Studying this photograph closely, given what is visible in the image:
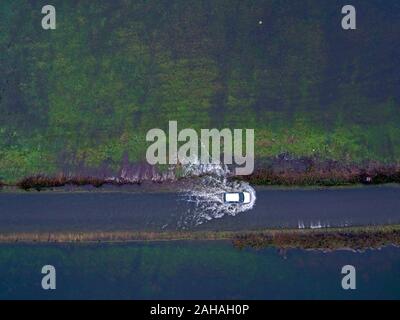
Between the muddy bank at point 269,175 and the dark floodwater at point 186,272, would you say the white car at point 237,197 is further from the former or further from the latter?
the dark floodwater at point 186,272

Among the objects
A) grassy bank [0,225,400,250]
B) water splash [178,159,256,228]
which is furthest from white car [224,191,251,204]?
grassy bank [0,225,400,250]

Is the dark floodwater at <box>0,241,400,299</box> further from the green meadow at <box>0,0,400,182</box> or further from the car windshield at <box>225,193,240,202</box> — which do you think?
the green meadow at <box>0,0,400,182</box>

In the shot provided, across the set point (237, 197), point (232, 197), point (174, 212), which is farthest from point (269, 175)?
point (174, 212)

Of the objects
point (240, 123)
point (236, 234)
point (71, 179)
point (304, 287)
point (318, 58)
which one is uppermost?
point (318, 58)

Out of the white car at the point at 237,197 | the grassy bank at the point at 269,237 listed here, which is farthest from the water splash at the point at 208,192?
the grassy bank at the point at 269,237

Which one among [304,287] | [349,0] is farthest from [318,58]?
[304,287]

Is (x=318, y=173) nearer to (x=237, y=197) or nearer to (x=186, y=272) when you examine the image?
(x=237, y=197)

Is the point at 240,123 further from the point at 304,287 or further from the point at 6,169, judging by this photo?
the point at 6,169
